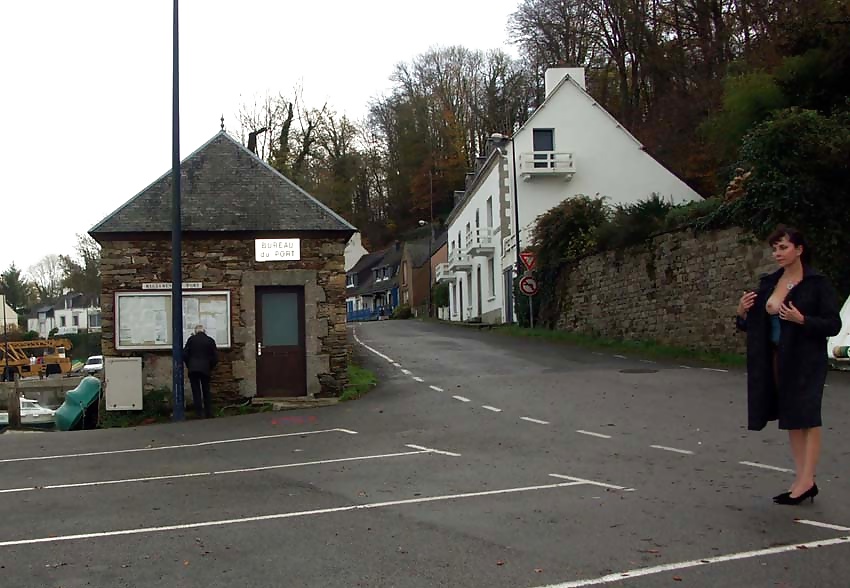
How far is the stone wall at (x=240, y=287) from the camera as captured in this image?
700 inches

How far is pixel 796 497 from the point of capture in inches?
263

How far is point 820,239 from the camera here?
61.3 feet

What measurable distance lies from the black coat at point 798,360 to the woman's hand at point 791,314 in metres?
0.05

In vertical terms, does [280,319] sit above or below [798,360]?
above

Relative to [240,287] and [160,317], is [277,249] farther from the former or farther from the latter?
[160,317]

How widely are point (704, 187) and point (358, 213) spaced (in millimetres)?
44323

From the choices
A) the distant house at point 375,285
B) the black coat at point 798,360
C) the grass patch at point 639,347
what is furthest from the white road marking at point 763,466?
the distant house at point 375,285

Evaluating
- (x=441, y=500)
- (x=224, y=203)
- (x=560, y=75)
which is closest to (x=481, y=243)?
(x=560, y=75)

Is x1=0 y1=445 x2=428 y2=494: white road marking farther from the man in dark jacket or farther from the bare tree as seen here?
the bare tree

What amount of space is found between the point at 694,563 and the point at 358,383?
14209 millimetres

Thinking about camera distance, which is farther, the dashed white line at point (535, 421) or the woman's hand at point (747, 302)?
the dashed white line at point (535, 421)

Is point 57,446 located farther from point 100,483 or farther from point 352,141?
point 352,141

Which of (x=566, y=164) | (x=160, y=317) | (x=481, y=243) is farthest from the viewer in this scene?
(x=481, y=243)

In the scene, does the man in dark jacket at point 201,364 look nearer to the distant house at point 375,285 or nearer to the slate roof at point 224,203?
the slate roof at point 224,203
